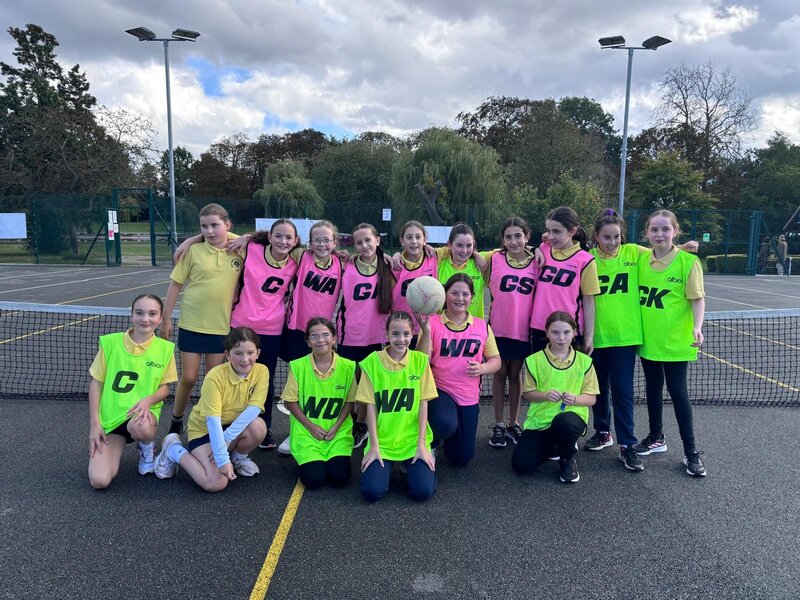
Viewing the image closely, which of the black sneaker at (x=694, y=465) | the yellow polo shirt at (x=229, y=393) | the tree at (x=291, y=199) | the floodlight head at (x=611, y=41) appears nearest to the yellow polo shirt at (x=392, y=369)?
the yellow polo shirt at (x=229, y=393)

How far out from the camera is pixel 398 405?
4.16 m

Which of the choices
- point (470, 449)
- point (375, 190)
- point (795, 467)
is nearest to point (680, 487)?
point (795, 467)

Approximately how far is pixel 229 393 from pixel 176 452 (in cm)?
58

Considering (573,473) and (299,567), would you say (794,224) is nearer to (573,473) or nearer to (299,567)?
(573,473)

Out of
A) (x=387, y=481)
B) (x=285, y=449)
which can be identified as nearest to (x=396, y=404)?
(x=387, y=481)

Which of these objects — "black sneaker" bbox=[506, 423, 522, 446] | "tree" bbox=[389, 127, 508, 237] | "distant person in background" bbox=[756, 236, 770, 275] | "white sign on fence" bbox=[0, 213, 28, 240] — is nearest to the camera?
"black sneaker" bbox=[506, 423, 522, 446]

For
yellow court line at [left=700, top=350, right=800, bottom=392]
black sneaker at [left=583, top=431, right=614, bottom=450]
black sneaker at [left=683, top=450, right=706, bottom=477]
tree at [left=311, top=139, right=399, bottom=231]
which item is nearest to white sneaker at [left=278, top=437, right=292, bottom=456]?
black sneaker at [left=583, top=431, right=614, bottom=450]

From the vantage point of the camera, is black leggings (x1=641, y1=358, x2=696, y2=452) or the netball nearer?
the netball

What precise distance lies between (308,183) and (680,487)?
33.4m

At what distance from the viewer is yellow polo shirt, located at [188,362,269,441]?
4152mm

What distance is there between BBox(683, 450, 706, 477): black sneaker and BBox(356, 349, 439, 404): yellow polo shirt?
2110mm

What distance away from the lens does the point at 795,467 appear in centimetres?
452

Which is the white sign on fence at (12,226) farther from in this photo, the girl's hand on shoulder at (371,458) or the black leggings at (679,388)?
the black leggings at (679,388)

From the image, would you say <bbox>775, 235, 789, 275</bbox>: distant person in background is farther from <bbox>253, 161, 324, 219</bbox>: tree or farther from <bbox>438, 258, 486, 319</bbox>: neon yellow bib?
<bbox>438, 258, 486, 319</bbox>: neon yellow bib
